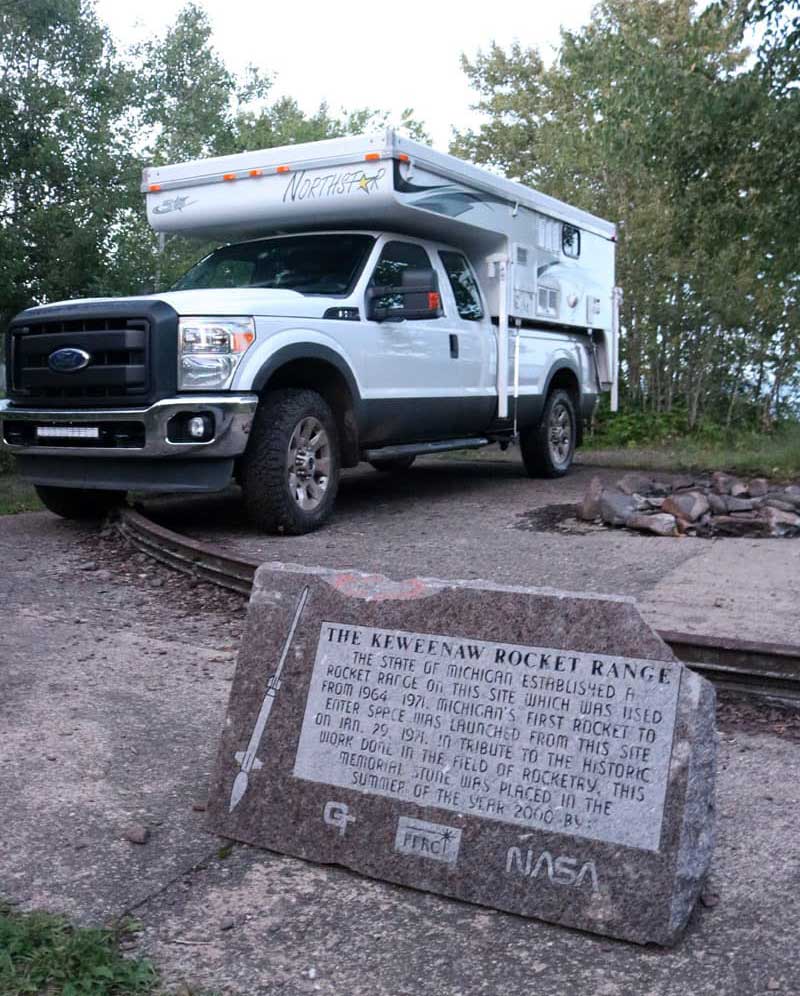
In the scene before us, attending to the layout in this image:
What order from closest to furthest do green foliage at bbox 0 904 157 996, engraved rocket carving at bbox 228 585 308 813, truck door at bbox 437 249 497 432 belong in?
green foliage at bbox 0 904 157 996, engraved rocket carving at bbox 228 585 308 813, truck door at bbox 437 249 497 432

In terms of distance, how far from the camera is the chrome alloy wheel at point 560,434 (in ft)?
38.3

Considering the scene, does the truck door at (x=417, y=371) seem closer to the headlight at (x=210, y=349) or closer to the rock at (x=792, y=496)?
the headlight at (x=210, y=349)

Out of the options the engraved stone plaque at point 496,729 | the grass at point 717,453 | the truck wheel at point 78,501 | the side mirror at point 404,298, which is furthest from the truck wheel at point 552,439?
the engraved stone plaque at point 496,729

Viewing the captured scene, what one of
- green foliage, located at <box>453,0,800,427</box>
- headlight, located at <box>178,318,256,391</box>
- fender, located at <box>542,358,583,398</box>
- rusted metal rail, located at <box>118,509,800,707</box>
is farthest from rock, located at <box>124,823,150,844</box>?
green foliage, located at <box>453,0,800,427</box>

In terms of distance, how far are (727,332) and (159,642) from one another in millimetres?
14297

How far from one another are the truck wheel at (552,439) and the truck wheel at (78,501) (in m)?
4.37

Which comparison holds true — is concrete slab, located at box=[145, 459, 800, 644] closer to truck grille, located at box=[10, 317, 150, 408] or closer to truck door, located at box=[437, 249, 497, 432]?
truck door, located at box=[437, 249, 497, 432]

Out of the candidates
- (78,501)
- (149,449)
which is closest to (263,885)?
(149,449)

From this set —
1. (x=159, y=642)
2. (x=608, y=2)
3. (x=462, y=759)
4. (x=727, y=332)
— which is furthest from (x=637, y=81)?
(x=608, y=2)

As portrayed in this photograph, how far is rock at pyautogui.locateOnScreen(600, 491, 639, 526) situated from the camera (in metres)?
8.34

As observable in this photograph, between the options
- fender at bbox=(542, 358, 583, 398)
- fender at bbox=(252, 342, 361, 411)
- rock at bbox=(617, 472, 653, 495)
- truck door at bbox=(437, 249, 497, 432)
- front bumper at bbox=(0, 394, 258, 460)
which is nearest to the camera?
front bumper at bbox=(0, 394, 258, 460)

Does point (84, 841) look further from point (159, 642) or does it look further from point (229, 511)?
point (229, 511)

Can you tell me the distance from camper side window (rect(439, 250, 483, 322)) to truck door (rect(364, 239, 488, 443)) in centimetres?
18

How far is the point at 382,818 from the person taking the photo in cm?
307
